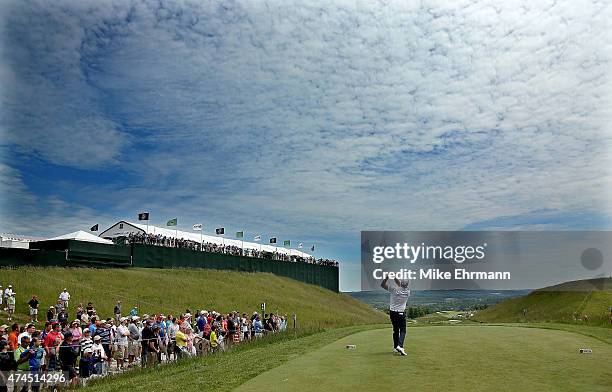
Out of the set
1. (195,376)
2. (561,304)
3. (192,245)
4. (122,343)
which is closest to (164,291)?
(192,245)

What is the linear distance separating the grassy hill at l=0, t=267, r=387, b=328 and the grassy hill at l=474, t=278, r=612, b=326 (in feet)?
69.0

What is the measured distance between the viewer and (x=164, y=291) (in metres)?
48.6

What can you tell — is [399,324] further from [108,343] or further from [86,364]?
[108,343]

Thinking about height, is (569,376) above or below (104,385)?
above

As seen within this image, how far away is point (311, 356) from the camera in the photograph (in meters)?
15.5

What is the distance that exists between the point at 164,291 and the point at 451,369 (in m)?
40.3

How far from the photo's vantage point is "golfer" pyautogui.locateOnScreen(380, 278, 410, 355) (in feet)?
47.1

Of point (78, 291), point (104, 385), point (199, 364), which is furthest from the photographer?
point (78, 291)

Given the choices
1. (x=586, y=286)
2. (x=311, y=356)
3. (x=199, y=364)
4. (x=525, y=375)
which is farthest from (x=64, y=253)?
(x=586, y=286)

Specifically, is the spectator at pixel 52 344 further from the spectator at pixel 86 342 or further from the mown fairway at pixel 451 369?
the mown fairway at pixel 451 369

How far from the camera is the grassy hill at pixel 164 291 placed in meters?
38.5

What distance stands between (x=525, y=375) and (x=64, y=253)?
42.3 m

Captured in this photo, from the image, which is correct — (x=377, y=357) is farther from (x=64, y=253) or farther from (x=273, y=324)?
(x=64, y=253)

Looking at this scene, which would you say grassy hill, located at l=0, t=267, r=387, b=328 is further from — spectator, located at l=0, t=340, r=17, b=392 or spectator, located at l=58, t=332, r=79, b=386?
spectator, located at l=0, t=340, r=17, b=392
